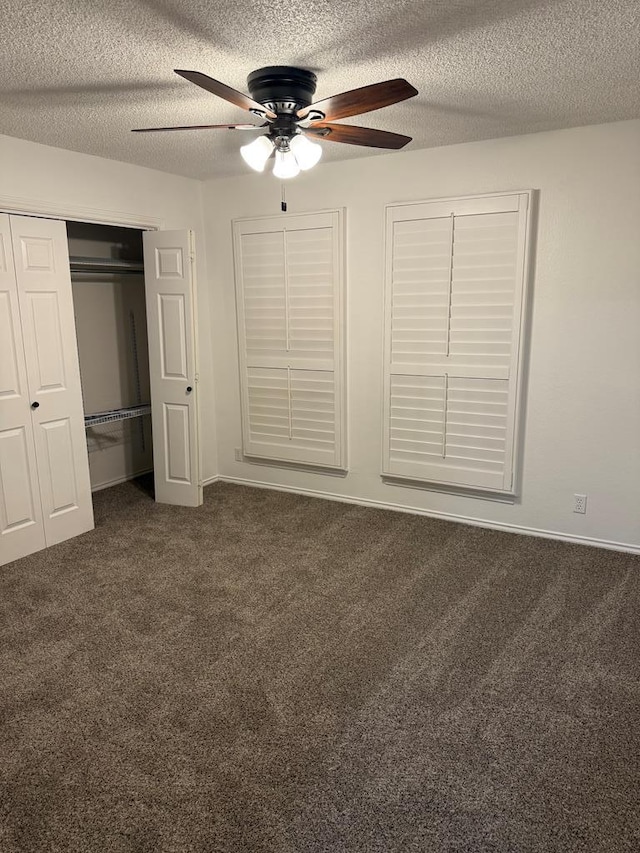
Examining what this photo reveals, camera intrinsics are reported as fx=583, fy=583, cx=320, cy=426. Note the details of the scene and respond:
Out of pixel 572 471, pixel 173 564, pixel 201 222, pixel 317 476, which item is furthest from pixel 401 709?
pixel 201 222

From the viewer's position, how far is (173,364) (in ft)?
14.2

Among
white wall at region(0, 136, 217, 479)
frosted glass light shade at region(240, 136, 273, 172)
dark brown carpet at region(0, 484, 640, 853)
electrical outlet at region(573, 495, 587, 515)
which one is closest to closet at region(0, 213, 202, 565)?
white wall at region(0, 136, 217, 479)

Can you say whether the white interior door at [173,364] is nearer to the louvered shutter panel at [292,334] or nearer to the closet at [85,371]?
the closet at [85,371]

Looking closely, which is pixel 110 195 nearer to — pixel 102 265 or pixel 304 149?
pixel 102 265

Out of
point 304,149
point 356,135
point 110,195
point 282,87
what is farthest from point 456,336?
point 110,195

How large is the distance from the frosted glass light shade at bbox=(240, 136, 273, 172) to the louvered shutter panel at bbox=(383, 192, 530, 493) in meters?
1.53

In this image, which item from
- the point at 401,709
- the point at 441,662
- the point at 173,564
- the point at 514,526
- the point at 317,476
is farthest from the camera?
the point at 317,476

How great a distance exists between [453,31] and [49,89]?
5.69 ft

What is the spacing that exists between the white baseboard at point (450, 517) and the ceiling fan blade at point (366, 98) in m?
2.73

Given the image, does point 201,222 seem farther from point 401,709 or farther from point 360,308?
point 401,709

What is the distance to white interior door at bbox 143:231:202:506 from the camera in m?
4.17

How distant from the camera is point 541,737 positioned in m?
2.11

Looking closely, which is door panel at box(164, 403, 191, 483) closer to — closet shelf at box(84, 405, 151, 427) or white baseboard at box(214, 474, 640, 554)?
closet shelf at box(84, 405, 151, 427)

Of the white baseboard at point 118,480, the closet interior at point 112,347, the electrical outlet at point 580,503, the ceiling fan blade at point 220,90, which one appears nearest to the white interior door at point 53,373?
the closet interior at point 112,347
